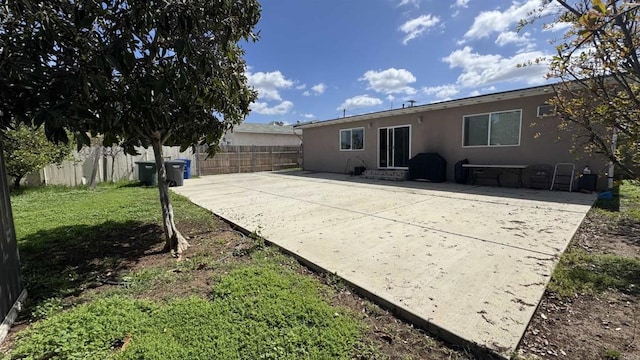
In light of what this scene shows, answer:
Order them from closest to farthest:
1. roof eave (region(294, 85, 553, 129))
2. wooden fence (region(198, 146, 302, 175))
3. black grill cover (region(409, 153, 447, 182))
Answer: roof eave (region(294, 85, 553, 129)) → black grill cover (region(409, 153, 447, 182)) → wooden fence (region(198, 146, 302, 175))

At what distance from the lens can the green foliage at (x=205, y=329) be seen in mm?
1816

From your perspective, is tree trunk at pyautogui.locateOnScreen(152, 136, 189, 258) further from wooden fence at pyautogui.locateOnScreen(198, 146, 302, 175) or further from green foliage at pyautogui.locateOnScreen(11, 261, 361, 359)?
wooden fence at pyautogui.locateOnScreen(198, 146, 302, 175)

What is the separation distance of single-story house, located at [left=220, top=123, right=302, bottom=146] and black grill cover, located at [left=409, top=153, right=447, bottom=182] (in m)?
13.6

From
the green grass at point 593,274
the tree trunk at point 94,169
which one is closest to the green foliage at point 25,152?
the tree trunk at point 94,169

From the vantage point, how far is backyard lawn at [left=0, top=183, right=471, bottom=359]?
Result: 6.10ft

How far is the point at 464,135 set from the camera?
31.7 feet

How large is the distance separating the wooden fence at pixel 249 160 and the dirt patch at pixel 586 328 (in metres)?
14.2

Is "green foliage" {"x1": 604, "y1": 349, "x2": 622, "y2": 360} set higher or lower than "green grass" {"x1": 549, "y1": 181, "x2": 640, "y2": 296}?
lower

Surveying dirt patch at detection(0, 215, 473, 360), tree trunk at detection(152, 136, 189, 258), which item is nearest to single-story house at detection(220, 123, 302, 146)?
dirt patch at detection(0, 215, 473, 360)

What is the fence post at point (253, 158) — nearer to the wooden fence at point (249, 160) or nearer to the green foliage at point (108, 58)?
the wooden fence at point (249, 160)

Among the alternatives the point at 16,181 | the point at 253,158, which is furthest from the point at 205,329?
the point at 253,158

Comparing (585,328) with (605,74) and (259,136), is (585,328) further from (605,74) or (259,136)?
(259,136)

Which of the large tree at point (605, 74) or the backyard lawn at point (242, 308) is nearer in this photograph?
the backyard lawn at point (242, 308)

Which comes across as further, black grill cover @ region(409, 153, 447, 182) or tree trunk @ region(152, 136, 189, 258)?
black grill cover @ region(409, 153, 447, 182)
